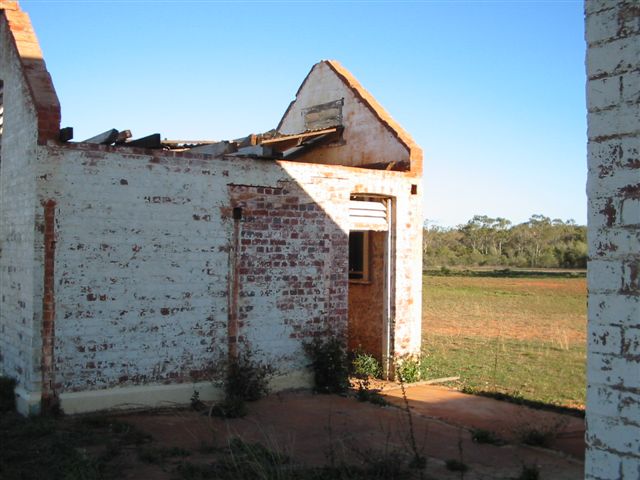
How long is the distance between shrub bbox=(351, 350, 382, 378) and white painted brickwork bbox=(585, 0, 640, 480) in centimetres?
771

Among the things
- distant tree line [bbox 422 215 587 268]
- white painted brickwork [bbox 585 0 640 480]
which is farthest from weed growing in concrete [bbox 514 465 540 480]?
distant tree line [bbox 422 215 587 268]

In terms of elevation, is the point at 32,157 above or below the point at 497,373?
above

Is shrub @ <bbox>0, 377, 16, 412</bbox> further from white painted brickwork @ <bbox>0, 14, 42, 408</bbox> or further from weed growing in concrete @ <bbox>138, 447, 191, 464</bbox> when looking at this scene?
weed growing in concrete @ <bbox>138, 447, 191, 464</bbox>

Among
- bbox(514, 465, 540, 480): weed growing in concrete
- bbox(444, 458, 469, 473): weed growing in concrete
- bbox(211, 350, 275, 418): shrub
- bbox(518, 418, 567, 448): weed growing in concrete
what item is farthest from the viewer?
bbox(211, 350, 275, 418): shrub

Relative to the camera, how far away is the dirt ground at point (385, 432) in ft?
23.0

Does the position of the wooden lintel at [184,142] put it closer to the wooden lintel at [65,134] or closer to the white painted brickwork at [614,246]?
the wooden lintel at [65,134]

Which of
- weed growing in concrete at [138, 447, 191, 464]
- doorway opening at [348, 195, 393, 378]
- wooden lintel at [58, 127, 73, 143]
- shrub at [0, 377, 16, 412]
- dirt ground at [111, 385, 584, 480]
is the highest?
wooden lintel at [58, 127, 73, 143]

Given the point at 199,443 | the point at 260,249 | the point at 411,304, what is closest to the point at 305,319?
the point at 260,249

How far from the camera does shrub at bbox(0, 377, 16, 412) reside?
9.04 m

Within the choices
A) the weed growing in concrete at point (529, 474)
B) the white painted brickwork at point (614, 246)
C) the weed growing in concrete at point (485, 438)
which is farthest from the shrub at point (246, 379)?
the white painted brickwork at point (614, 246)

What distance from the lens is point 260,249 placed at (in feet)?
33.6

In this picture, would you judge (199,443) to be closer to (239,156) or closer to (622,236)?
(239,156)

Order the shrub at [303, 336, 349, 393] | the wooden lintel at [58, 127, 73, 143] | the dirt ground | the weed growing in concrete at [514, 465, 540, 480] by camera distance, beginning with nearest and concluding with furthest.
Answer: the weed growing in concrete at [514, 465, 540, 480], the dirt ground, the wooden lintel at [58, 127, 73, 143], the shrub at [303, 336, 349, 393]

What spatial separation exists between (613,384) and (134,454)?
17.2ft
